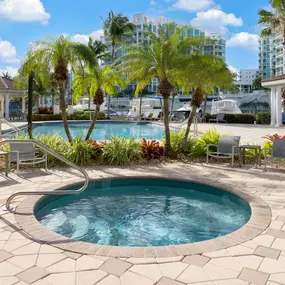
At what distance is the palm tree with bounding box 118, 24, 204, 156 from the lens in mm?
10398

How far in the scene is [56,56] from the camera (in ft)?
35.8

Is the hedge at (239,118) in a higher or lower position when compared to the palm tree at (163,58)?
lower

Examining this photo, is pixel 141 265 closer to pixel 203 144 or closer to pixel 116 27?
pixel 203 144

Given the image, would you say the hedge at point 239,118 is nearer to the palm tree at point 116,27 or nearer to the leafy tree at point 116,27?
the palm tree at point 116,27

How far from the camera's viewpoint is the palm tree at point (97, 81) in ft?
A: 39.4

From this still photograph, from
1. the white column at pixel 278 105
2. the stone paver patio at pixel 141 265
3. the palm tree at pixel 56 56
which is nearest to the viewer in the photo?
the stone paver patio at pixel 141 265

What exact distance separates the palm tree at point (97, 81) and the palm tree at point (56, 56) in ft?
2.68

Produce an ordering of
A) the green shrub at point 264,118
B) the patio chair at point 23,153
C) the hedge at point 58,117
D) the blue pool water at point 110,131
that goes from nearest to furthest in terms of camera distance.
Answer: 1. the patio chair at point 23,153
2. the blue pool water at point 110,131
3. the green shrub at point 264,118
4. the hedge at point 58,117

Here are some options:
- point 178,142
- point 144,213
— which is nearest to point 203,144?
point 178,142

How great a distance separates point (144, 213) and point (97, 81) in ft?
24.5

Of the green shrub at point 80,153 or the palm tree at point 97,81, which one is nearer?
the green shrub at point 80,153

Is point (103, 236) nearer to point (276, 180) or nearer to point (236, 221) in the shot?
point (236, 221)

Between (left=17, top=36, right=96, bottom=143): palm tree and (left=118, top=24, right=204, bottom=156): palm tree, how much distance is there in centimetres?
146

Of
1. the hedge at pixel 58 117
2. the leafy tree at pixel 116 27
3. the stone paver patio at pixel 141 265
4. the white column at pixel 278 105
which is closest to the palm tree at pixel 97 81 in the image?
the stone paver patio at pixel 141 265
